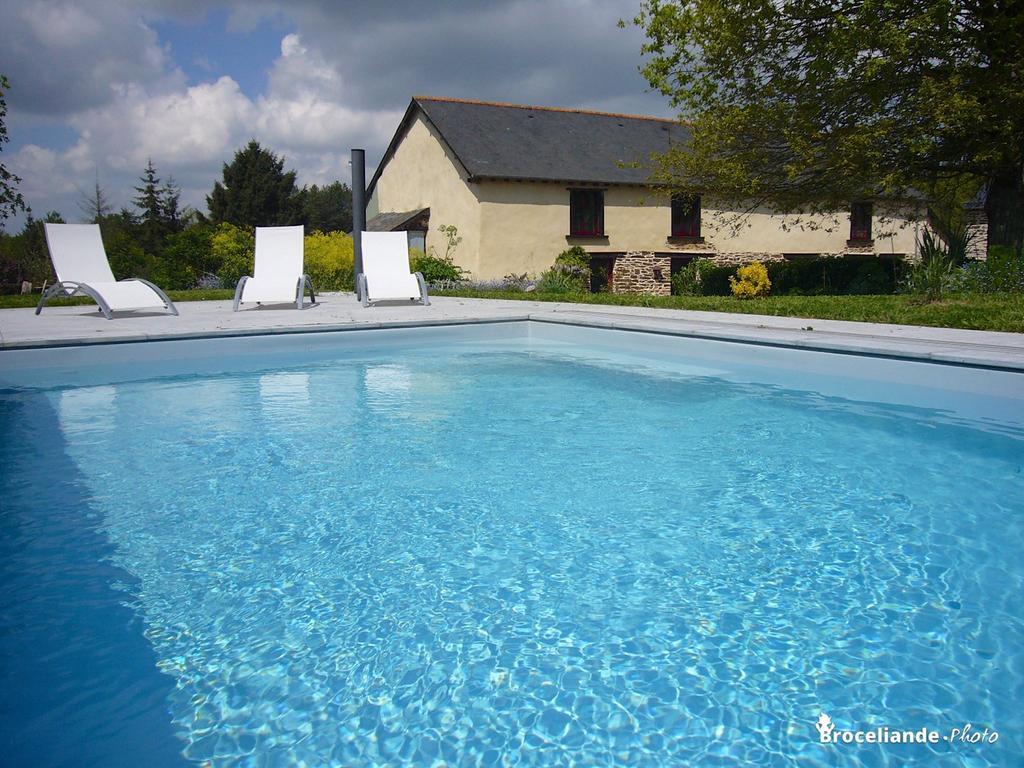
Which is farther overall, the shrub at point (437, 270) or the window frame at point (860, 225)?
the window frame at point (860, 225)

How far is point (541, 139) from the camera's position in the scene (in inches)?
1003

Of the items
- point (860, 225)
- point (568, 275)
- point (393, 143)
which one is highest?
point (393, 143)

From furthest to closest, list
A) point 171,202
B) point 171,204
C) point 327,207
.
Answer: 1. point 327,207
2. point 171,202
3. point 171,204

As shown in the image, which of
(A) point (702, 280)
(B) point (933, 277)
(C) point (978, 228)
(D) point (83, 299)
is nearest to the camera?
(B) point (933, 277)

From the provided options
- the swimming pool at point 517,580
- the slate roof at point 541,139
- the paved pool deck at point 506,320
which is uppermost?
the slate roof at point 541,139

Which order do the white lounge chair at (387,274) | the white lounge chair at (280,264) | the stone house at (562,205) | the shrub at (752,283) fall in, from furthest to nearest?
the stone house at (562,205)
the shrub at (752,283)
the white lounge chair at (387,274)
the white lounge chair at (280,264)

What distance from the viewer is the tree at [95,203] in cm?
4834

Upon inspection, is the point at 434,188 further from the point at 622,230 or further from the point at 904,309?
the point at 904,309

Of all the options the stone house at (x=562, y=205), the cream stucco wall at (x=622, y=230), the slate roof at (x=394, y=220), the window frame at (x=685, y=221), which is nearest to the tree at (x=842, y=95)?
the cream stucco wall at (x=622, y=230)

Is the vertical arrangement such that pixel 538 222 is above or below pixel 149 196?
below

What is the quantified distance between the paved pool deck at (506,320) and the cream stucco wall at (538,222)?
33.5 ft

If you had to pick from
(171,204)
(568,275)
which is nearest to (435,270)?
(568,275)

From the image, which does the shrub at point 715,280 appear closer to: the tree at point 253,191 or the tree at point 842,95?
the tree at point 842,95

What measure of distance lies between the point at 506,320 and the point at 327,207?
57.0 meters
